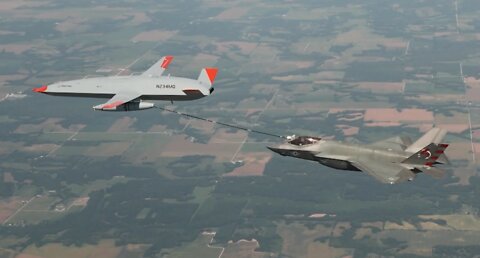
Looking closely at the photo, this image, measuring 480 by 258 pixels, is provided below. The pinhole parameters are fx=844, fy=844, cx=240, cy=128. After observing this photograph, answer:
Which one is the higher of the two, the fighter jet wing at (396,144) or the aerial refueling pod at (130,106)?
the aerial refueling pod at (130,106)

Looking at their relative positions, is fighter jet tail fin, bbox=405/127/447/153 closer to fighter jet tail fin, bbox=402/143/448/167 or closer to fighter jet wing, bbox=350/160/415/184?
fighter jet tail fin, bbox=402/143/448/167

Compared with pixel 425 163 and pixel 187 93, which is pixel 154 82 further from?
pixel 425 163

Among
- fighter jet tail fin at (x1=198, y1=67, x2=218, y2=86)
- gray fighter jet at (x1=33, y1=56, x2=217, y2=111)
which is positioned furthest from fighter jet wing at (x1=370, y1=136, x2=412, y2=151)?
fighter jet tail fin at (x1=198, y1=67, x2=218, y2=86)

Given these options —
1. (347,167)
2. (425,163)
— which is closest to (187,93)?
(347,167)

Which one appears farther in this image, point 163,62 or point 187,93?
point 163,62

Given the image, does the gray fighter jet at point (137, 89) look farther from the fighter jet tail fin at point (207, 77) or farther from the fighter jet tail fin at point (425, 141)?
the fighter jet tail fin at point (425, 141)

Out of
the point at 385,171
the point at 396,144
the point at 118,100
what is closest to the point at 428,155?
the point at 385,171

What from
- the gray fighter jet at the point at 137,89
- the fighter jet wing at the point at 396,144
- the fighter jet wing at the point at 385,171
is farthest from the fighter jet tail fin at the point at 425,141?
the gray fighter jet at the point at 137,89
